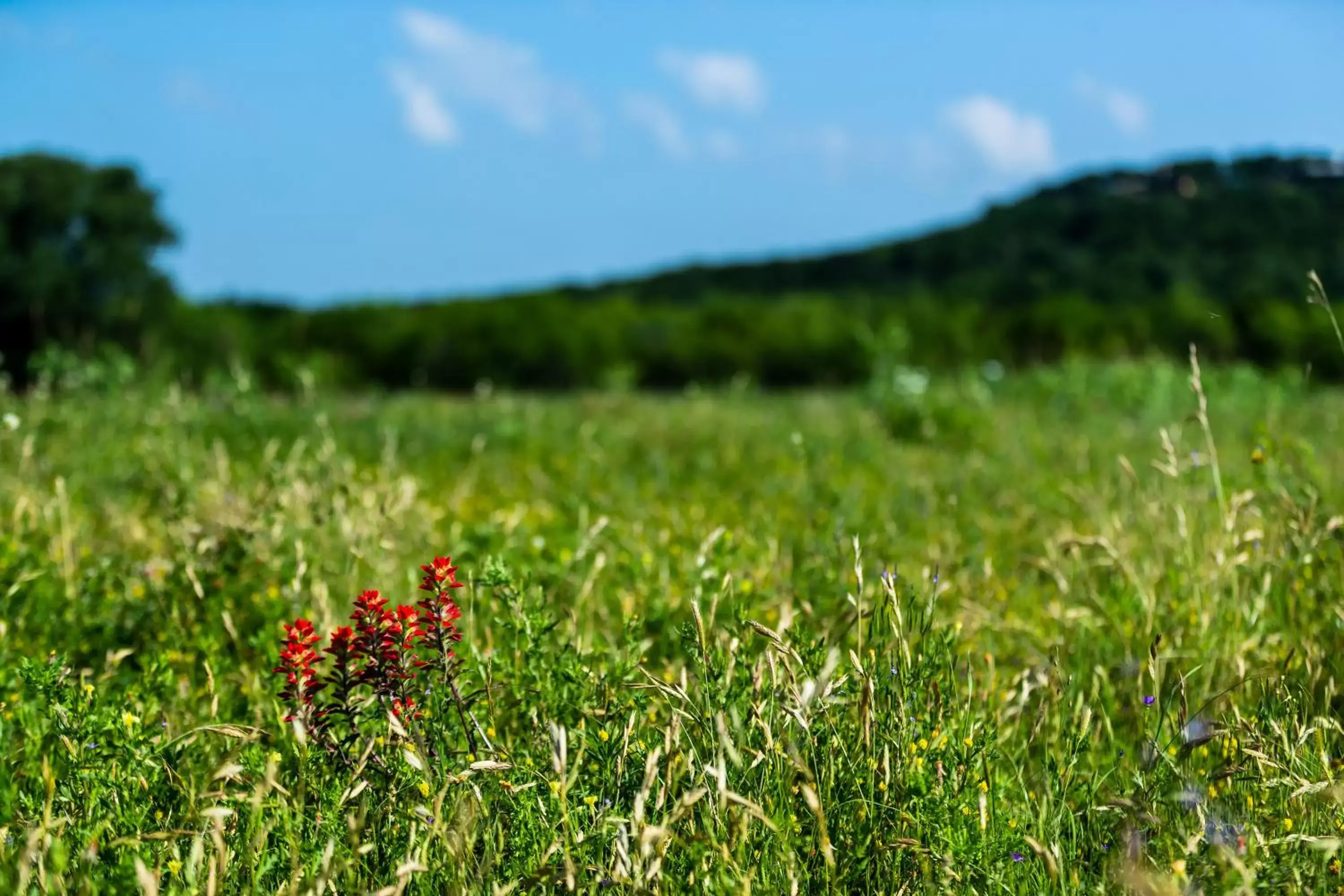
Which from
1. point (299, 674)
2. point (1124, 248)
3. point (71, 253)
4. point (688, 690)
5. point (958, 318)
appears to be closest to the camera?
point (299, 674)

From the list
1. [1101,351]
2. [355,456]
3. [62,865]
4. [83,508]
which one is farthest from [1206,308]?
[62,865]

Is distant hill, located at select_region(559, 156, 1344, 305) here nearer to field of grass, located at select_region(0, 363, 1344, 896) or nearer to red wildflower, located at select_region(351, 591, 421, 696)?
field of grass, located at select_region(0, 363, 1344, 896)

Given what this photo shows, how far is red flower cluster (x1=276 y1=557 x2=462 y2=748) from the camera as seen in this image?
217 cm

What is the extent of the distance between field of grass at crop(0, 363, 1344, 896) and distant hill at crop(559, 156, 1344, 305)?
5.78m

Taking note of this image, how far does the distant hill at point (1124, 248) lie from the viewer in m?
21.8

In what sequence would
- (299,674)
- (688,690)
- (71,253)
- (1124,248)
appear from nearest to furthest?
1. (299,674)
2. (688,690)
3. (71,253)
4. (1124,248)

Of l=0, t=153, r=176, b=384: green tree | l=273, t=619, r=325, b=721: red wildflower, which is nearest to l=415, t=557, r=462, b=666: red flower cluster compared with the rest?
l=273, t=619, r=325, b=721: red wildflower

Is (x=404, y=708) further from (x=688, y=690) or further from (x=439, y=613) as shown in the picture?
(x=688, y=690)

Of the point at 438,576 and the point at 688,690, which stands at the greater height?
the point at 438,576

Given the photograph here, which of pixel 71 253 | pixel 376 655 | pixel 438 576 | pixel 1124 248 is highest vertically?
pixel 1124 248

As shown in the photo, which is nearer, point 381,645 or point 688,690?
point 381,645

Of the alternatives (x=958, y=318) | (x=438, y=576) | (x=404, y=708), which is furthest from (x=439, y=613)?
(x=958, y=318)

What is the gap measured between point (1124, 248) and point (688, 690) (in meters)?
37.2

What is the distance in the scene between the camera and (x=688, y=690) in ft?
8.18
